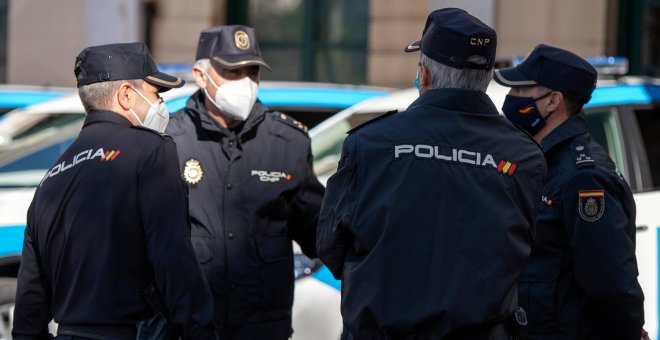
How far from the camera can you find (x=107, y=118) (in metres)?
3.61

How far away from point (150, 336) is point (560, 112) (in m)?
1.74

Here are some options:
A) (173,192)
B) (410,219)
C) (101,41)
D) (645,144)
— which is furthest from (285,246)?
(101,41)

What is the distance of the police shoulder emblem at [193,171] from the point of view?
15.2 ft

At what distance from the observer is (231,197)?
4633mm

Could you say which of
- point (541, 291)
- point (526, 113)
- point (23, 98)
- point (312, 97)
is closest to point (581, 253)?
point (541, 291)

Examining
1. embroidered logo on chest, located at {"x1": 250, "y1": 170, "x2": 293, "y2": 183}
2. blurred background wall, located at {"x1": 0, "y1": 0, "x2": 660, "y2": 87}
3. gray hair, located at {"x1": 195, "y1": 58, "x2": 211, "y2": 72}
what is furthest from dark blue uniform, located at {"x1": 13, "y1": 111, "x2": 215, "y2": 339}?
blurred background wall, located at {"x1": 0, "y1": 0, "x2": 660, "y2": 87}

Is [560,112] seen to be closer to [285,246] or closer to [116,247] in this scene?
[285,246]

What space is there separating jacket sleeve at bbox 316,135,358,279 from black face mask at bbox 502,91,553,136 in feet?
3.81

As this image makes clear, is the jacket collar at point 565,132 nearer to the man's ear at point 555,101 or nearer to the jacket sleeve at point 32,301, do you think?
the man's ear at point 555,101

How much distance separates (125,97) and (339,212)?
913mm

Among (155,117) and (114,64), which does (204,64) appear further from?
(114,64)

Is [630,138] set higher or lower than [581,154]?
lower

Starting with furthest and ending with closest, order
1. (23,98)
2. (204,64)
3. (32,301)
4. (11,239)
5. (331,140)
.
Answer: (23,98) → (331,140) → (11,239) → (204,64) → (32,301)

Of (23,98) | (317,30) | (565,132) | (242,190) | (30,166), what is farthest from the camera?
(317,30)
